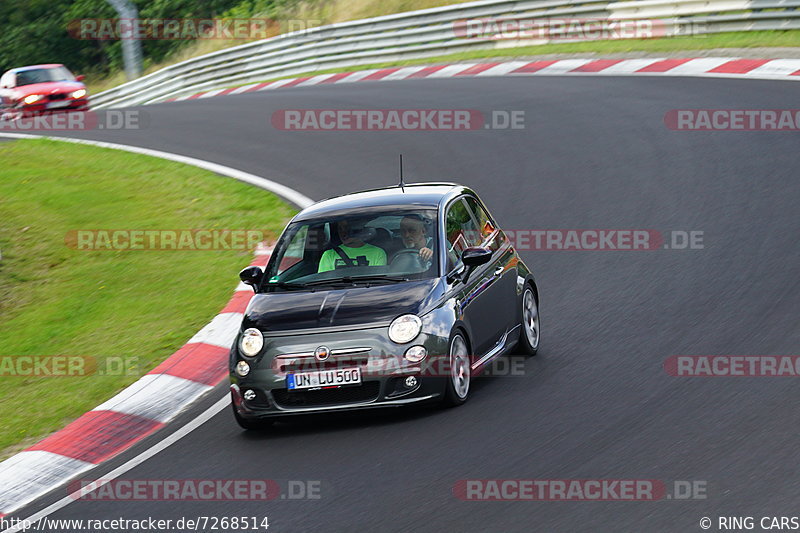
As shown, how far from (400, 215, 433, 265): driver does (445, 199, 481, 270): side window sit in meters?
0.17

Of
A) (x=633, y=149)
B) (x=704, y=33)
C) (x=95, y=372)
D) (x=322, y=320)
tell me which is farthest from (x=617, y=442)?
(x=704, y=33)

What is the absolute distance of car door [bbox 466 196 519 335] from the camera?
9.31 meters

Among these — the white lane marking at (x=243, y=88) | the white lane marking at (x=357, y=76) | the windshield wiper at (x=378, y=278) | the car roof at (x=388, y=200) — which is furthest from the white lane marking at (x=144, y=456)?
the white lane marking at (x=243, y=88)

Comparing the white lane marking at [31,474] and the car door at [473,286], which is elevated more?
the car door at [473,286]

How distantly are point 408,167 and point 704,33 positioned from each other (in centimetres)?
917

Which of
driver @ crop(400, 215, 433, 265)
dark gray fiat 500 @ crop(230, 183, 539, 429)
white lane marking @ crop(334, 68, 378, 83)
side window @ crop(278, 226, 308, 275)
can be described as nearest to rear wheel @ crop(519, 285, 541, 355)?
dark gray fiat 500 @ crop(230, 183, 539, 429)

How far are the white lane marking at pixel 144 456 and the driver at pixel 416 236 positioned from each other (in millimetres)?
1828

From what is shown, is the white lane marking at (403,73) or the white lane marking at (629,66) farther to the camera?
the white lane marking at (403,73)

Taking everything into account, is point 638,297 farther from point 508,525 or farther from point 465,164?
point 465,164

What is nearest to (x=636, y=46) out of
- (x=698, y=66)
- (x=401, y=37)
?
(x=698, y=66)

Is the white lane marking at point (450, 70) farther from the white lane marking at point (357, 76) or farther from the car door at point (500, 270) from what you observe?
the car door at point (500, 270)

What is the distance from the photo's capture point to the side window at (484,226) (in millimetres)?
9760

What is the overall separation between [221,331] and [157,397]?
4.68ft

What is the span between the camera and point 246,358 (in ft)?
27.5
